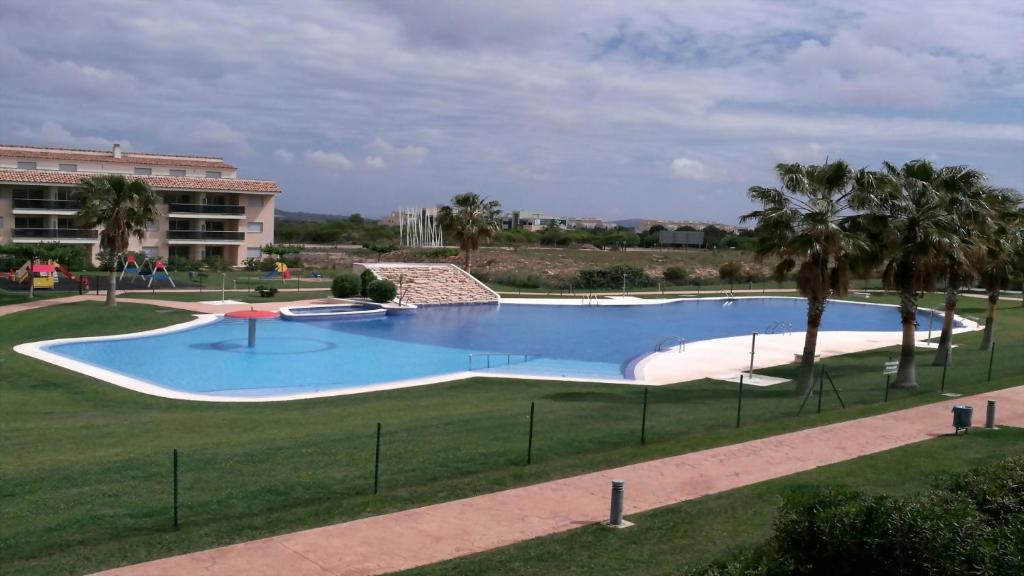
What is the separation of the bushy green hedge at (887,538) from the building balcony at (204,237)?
63466 millimetres

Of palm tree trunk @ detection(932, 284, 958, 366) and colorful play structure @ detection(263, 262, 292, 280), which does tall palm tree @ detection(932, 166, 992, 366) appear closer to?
palm tree trunk @ detection(932, 284, 958, 366)

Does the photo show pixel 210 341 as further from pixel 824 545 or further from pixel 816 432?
pixel 824 545

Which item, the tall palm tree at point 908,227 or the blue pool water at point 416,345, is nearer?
the tall palm tree at point 908,227

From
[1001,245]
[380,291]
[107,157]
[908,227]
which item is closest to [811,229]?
[908,227]

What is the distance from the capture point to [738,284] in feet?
217

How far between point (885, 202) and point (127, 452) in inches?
726

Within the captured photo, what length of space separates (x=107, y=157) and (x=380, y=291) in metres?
36.8

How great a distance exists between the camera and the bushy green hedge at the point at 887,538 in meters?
6.80

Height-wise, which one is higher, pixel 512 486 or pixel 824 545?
pixel 824 545

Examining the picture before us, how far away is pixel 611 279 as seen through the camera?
63312 mm

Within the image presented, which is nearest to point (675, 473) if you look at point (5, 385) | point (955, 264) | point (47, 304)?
point (955, 264)

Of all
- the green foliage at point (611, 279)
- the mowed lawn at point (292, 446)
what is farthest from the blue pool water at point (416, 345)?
the green foliage at point (611, 279)

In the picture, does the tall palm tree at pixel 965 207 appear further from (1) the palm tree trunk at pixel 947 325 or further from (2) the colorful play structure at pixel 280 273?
(2) the colorful play structure at pixel 280 273

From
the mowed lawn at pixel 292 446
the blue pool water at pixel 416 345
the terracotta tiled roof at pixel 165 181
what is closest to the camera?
the mowed lawn at pixel 292 446
